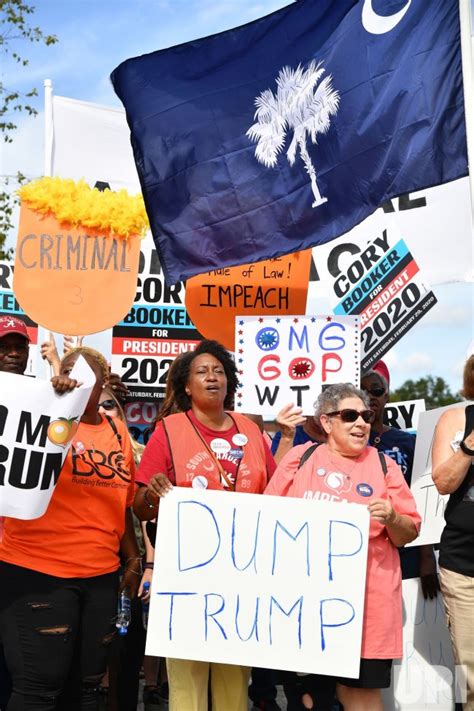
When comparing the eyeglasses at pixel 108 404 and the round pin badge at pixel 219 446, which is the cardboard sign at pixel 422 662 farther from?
the eyeglasses at pixel 108 404

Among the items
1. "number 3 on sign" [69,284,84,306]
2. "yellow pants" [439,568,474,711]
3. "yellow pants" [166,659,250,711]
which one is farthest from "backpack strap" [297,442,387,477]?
"number 3 on sign" [69,284,84,306]

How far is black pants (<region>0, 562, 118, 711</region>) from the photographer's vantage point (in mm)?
4465

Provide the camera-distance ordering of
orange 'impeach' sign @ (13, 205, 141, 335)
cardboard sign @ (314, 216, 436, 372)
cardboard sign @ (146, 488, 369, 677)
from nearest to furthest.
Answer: cardboard sign @ (146, 488, 369, 677) → orange 'impeach' sign @ (13, 205, 141, 335) → cardboard sign @ (314, 216, 436, 372)

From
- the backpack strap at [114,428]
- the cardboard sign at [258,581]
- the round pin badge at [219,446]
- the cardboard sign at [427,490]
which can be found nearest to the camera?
the cardboard sign at [258,581]

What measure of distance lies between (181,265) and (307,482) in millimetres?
2216

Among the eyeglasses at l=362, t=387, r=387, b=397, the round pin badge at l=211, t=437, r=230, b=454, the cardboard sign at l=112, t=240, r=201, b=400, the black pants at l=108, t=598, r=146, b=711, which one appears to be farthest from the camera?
the cardboard sign at l=112, t=240, r=201, b=400

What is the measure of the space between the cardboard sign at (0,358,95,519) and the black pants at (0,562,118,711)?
37 cm

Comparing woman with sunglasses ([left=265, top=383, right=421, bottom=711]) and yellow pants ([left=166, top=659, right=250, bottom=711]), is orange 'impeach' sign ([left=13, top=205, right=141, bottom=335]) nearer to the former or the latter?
woman with sunglasses ([left=265, top=383, right=421, bottom=711])

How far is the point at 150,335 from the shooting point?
29.0ft

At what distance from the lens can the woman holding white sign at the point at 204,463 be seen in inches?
184

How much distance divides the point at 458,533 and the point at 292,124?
9.25 ft

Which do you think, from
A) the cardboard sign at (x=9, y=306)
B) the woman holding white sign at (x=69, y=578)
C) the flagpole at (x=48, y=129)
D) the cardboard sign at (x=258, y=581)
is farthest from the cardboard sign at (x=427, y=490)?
the flagpole at (x=48, y=129)

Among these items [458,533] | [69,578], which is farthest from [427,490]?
[69,578]

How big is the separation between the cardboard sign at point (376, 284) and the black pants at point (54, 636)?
3566 mm
